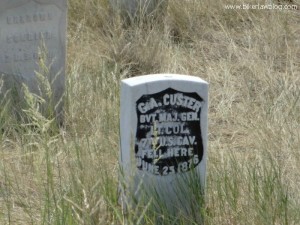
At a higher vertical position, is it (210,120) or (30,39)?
(30,39)

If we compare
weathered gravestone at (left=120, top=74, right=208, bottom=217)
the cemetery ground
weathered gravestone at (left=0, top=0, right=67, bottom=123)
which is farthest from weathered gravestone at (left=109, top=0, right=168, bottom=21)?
weathered gravestone at (left=120, top=74, right=208, bottom=217)

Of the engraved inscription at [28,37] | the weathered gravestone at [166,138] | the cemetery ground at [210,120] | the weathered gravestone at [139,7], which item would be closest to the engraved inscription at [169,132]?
the weathered gravestone at [166,138]

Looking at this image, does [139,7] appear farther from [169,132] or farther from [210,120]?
[169,132]

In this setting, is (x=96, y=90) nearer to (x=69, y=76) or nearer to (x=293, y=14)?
(x=69, y=76)

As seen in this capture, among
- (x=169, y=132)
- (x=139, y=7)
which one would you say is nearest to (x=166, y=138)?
(x=169, y=132)

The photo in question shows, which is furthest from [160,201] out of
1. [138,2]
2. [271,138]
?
[138,2]

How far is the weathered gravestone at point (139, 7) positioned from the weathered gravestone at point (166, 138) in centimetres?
338

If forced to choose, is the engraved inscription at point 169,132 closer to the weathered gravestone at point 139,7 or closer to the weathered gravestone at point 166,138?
the weathered gravestone at point 166,138

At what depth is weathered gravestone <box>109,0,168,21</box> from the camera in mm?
6565

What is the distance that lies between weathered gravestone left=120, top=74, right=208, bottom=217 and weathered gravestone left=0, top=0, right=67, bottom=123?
152cm

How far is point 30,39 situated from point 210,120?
1.19 metres

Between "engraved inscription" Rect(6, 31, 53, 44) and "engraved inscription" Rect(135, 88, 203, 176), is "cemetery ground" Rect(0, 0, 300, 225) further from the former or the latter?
"engraved inscription" Rect(6, 31, 53, 44)

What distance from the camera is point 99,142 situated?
13.0 ft

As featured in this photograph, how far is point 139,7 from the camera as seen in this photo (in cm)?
662
